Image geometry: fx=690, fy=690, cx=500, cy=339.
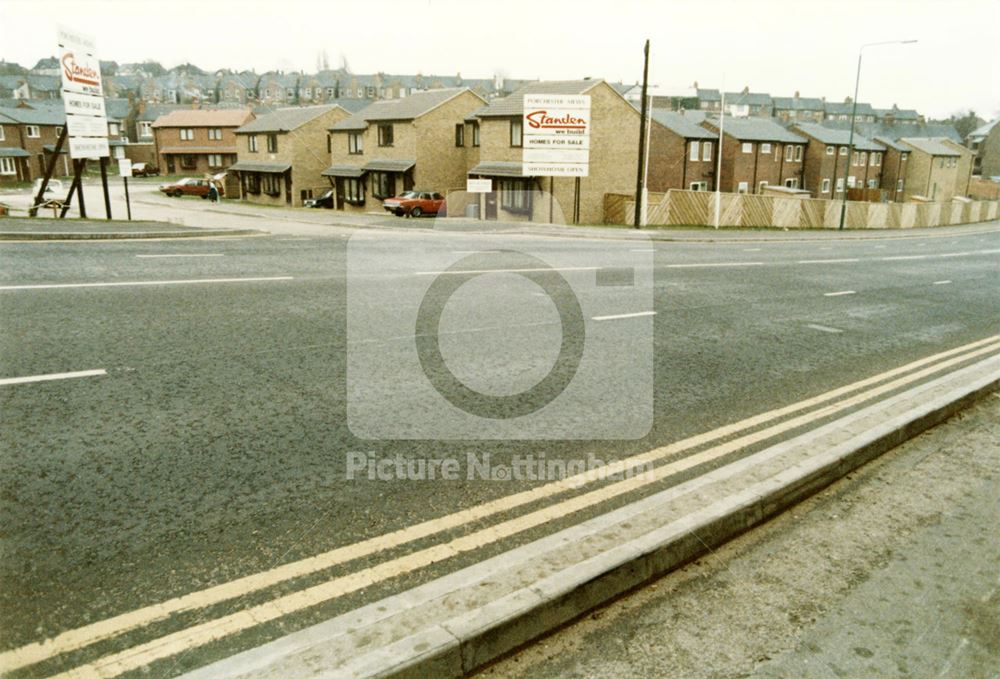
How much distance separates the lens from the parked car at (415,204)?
44.5 meters

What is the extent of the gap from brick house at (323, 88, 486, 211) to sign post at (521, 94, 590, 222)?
14.4 m

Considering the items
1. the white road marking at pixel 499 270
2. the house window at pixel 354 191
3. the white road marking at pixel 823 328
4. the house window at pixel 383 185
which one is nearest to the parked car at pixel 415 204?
the house window at pixel 383 185

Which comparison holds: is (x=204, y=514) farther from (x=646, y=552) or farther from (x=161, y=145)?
(x=161, y=145)

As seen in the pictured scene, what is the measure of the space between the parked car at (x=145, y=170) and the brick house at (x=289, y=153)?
2700 centimetres

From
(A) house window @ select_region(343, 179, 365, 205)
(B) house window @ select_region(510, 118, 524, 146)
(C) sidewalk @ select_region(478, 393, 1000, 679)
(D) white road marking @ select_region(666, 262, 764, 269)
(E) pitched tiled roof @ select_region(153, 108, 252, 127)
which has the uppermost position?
(E) pitched tiled roof @ select_region(153, 108, 252, 127)

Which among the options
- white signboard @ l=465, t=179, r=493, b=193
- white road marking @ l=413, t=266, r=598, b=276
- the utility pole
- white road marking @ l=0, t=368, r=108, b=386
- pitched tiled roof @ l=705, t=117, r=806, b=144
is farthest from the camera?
pitched tiled roof @ l=705, t=117, r=806, b=144

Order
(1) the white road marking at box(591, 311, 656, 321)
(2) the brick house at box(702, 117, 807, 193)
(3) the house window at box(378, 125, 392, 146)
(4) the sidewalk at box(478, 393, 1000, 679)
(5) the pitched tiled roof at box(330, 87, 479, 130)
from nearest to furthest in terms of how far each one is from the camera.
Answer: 1. (4) the sidewalk at box(478, 393, 1000, 679)
2. (1) the white road marking at box(591, 311, 656, 321)
3. (5) the pitched tiled roof at box(330, 87, 479, 130)
4. (3) the house window at box(378, 125, 392, 146)
5. (2) the brick house at box(702, 117, 807, 193)

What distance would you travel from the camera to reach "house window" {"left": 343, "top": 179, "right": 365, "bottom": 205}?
5559 centimetres

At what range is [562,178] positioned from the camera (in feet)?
139

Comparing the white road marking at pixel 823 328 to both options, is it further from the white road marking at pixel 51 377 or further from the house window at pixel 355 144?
the house window at pixel 355 144

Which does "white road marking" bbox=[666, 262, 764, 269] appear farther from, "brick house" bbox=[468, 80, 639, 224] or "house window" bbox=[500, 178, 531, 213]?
"house window" bbox=[500, 178, 531, 213]

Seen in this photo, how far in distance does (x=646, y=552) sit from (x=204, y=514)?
2512mm

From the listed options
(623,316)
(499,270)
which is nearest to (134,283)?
(499,270)

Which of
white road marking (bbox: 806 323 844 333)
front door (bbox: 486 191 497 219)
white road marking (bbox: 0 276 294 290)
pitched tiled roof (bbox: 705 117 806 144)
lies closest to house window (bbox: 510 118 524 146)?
front door (bbox: 486 191 497 219)
